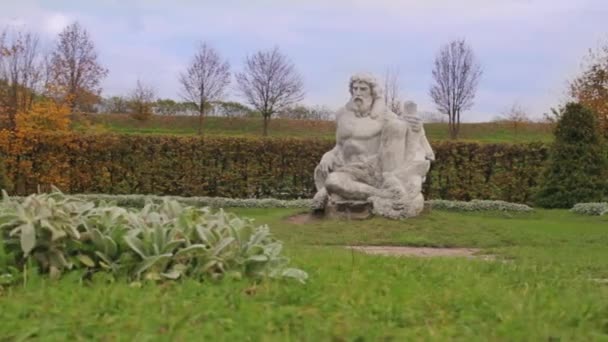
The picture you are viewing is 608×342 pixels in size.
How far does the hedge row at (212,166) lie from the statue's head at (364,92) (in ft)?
20.2

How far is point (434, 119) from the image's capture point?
145ft

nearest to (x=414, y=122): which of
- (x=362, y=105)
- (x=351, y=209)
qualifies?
(x=362, y=105)

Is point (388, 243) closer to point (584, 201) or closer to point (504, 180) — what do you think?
point (584, 201)

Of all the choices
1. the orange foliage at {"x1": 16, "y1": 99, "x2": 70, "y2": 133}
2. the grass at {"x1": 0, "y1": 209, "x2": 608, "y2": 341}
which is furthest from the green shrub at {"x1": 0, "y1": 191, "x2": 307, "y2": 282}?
the orange foliage at {"x1": 16, "y1": 99, "x2": 70, "y2": 133}

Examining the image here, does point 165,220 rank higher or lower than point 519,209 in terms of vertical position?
higher

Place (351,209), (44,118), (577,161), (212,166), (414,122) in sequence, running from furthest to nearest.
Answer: (44,118), (212,166), (577,161), (414,122), (351,209)

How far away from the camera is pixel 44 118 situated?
20.0 meters

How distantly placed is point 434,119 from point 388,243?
119 feet

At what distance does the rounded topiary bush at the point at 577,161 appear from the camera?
14.9 meters

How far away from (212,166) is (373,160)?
717cm

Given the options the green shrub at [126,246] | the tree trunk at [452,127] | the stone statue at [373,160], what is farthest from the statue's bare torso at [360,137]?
the tree trunk at [452,127]

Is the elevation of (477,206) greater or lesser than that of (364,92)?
lesser

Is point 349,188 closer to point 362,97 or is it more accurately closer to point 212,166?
point 362,97

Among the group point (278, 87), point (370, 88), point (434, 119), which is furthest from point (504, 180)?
point (434, 119)
